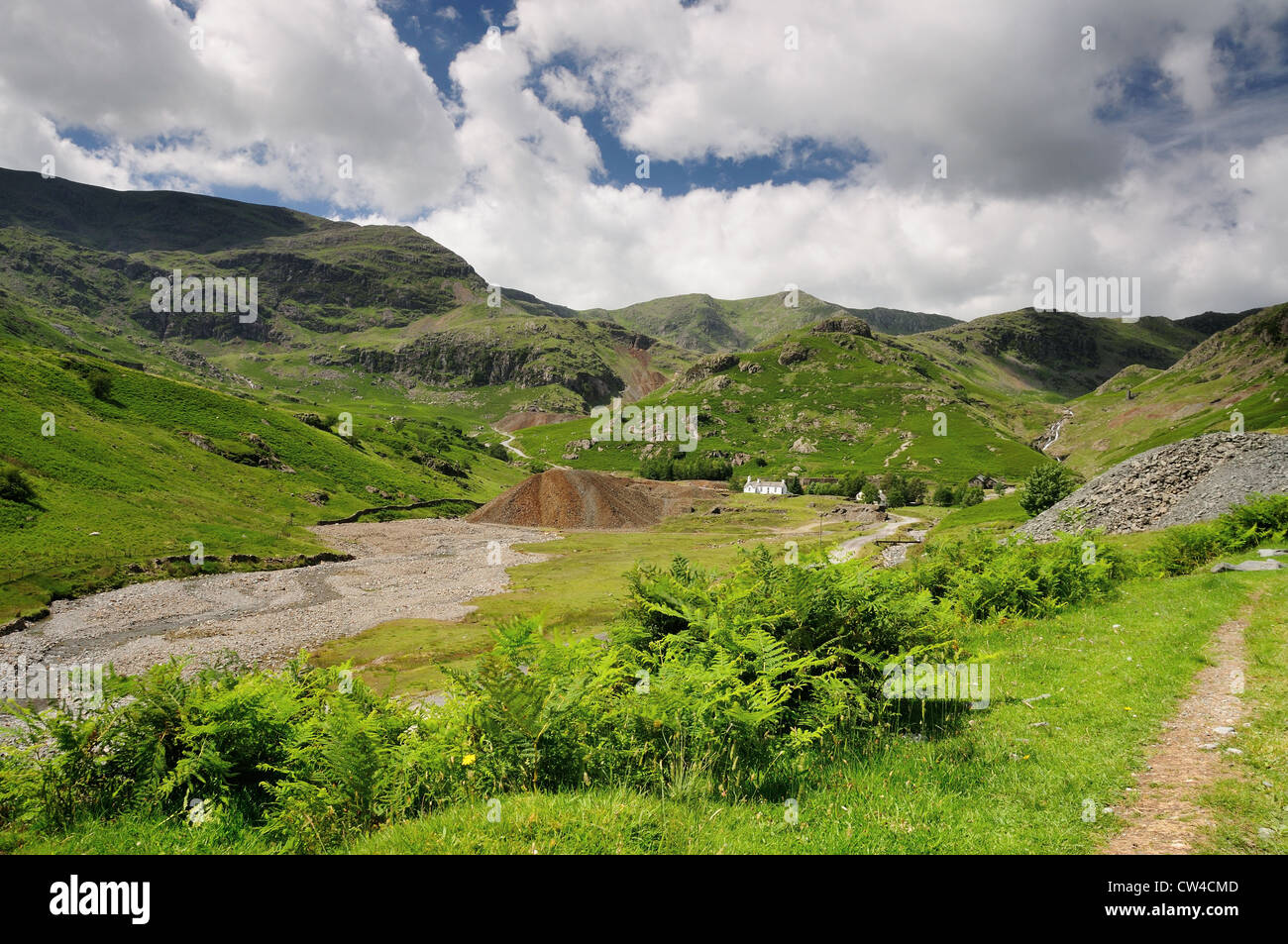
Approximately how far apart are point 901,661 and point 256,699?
11.6 metres

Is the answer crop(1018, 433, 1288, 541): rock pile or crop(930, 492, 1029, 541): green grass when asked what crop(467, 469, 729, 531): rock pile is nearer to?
crop(930, 492, 1029, 541): green grass

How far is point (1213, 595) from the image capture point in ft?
58.1

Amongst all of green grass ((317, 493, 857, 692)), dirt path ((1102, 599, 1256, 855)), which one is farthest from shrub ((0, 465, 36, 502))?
dirt path ((1102, 599, 1256, 855))

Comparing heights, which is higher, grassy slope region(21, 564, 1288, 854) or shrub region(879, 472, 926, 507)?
grassy slope region(21, 564, 1288, 854)

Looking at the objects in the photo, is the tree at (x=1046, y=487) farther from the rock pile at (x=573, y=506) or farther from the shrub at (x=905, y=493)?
the shrub at (x=905, y=493)

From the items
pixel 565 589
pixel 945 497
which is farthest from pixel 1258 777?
pixel 945 497

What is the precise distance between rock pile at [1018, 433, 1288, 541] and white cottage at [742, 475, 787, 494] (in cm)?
12255

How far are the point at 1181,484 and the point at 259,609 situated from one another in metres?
77.4

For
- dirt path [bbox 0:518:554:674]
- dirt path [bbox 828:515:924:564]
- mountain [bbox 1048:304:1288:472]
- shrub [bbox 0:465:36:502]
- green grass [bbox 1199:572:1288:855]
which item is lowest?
dirt path [bbox 0:518:554:674]

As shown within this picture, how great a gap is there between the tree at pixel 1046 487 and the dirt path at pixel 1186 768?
6512cm

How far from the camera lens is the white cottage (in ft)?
568

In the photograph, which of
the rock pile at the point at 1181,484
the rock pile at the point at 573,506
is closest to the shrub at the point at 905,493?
the rock pile at the point at 573,506

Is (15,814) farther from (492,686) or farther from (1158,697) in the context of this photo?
(1158,697)
